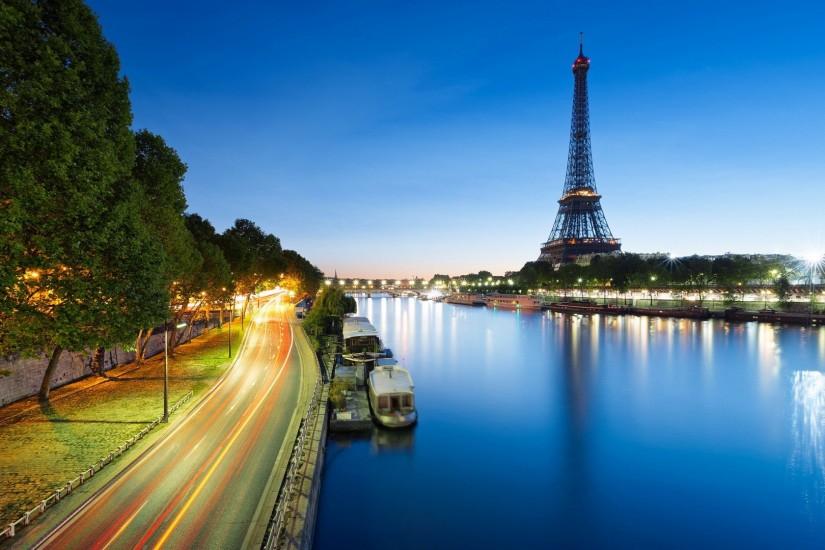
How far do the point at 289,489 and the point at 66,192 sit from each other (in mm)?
17387

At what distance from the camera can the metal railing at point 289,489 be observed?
54.1 feet

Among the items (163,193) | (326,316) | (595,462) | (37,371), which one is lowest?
(595,462)

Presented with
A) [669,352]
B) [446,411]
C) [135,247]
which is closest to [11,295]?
[135,247]

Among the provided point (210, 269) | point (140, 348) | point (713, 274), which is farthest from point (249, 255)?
point (713, 274)

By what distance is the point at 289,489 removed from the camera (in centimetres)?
1989

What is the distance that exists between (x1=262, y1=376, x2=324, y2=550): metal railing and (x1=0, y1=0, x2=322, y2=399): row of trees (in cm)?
1167

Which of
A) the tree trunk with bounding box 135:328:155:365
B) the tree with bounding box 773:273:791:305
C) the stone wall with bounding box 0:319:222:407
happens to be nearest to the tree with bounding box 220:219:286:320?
the tree trunk with bounding box 135:328:155:365

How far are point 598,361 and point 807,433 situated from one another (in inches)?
1240

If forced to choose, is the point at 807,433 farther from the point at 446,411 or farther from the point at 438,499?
the point at 438,499

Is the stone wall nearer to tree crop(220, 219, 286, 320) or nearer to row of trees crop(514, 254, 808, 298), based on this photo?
tree crop(220, 219, 286, 320)

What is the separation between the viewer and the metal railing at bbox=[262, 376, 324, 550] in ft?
54.1

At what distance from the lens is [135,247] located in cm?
2494

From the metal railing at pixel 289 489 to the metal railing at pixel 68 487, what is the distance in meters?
8.94

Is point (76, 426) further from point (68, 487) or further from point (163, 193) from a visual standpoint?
point (163, 193)
